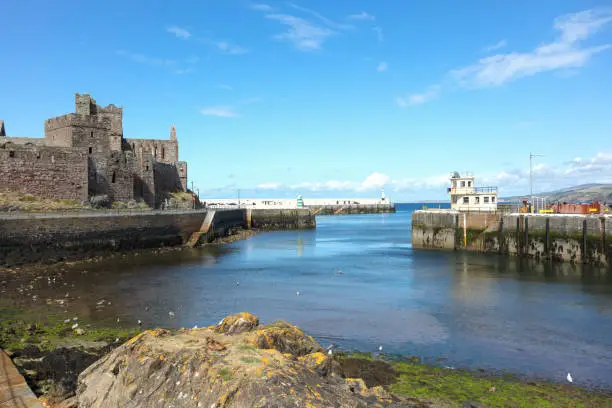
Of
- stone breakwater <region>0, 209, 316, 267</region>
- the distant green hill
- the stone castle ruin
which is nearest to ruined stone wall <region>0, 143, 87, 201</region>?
the stone castle ruin

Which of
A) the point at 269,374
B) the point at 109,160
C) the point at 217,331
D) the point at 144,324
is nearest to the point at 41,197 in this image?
the point at 109,160

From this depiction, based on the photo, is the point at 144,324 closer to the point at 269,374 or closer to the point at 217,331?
the point at 217,331

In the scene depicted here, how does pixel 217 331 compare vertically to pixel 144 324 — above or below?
above

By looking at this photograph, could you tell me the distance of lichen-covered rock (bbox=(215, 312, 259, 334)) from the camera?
29.3 feet

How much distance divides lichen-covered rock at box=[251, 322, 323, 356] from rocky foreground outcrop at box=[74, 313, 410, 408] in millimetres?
18

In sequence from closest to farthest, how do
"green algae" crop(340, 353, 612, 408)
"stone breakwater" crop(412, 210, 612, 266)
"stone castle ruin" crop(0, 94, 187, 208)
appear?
"green algae" crop(340, 353, 612, 408) < "stone breakwater" crop(412, 210, 612, 266) < "stone castle ruin" crop(0, 94, 187, 208)

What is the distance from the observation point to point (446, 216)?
145 feet

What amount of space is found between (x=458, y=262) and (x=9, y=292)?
28466 millimetres

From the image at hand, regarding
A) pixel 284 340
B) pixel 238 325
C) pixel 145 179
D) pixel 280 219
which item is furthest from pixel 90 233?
pixel 280 219

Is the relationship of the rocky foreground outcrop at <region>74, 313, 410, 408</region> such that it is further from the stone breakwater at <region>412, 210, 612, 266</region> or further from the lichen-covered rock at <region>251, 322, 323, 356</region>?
the stone breakwater at <region>412, 210, 612, 266</region>

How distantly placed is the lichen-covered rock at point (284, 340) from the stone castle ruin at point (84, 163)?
38372 millimetres

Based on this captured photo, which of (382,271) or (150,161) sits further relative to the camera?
(150,161)

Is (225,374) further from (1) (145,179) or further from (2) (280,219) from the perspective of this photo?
(2) (280,219)

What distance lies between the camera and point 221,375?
6484mm
